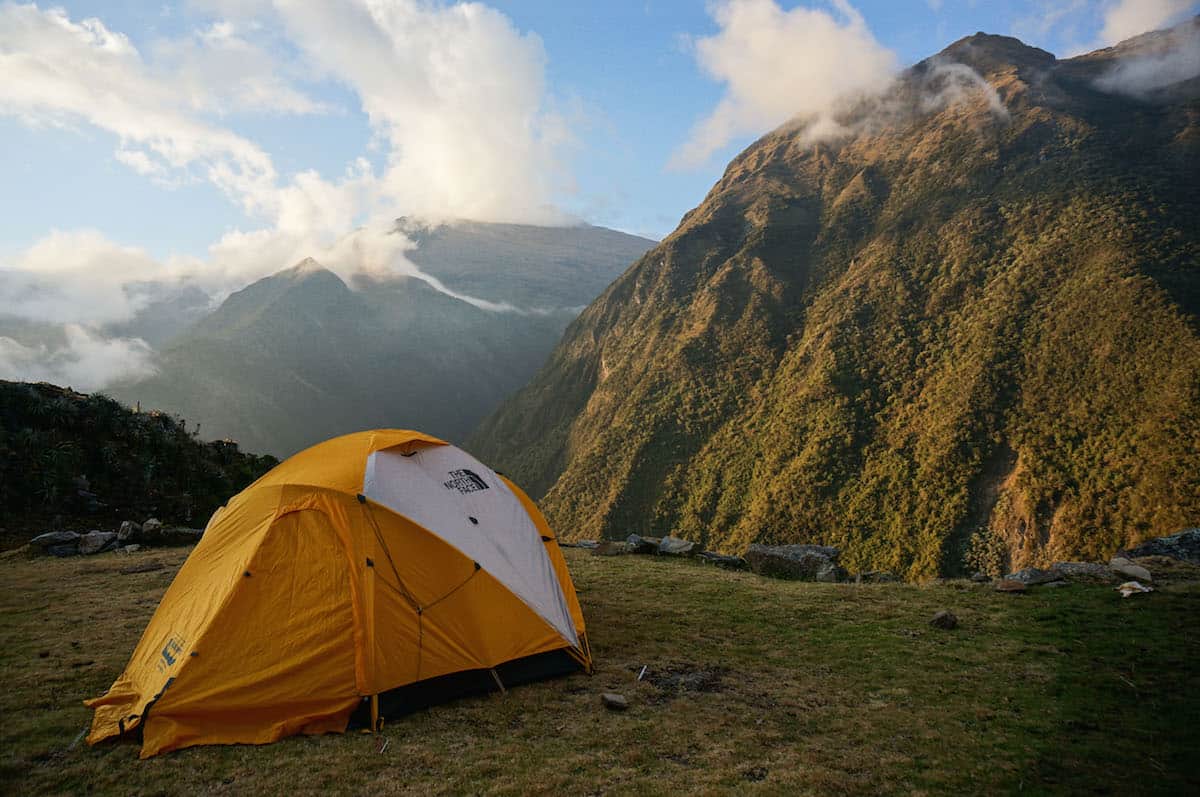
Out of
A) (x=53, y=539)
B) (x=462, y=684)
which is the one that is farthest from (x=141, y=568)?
(x=462, y=684)

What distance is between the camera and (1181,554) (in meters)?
13.2

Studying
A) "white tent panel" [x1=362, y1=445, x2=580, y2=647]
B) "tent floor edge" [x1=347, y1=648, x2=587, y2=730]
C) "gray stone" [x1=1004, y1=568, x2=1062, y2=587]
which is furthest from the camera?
"gray stone" [x1=1004, y1=568, x2=1062, y2=587]

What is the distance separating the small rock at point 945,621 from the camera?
10469mm

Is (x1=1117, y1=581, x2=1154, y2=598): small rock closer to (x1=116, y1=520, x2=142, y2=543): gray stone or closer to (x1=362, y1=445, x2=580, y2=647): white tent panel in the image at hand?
(x1=362, y1=445, x2=580, y2=647): white tent panel

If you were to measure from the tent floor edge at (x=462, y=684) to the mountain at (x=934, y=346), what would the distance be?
6369 cm

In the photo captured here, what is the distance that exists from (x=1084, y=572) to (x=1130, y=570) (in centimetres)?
77

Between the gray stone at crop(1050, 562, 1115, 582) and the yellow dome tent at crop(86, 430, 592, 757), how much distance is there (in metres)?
10.8

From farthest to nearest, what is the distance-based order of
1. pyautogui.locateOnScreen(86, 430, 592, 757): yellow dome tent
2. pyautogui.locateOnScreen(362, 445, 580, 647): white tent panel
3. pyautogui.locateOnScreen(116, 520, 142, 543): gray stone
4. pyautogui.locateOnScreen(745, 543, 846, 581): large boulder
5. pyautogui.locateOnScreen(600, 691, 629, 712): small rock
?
pyautogui.locateOnScreen(116, 520, 142, 543): gray stone < pyautogui.locateOnScreen(745, 543, 846, 581): large boulder < pyautogui.locateOnScreen(362, 445, 580, 647): white tent panel < pyautogui.locateOnScreen(600, 691, 629, 712): small rock < pyautogui.locateOnScreen(86, 430, 592, 757): yellow dome tent

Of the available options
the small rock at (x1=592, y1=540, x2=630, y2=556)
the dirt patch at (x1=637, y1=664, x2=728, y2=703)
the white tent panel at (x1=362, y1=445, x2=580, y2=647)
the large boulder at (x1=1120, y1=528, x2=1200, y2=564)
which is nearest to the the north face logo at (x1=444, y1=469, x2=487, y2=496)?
the white tent panel at (x1=362, y1=445, x2=580, y2=647)

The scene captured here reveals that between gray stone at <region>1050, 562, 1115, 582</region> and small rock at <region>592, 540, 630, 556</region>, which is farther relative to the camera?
small rock at <region>592, 540, 630, 556</region>

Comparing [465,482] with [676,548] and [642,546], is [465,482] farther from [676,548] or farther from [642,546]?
Result: [676,548]

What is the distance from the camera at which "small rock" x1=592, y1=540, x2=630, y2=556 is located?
730 inches

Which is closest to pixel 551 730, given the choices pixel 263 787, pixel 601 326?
pixel 263 787

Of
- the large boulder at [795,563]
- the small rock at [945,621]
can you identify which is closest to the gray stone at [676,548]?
the large boulder at [795,563]
